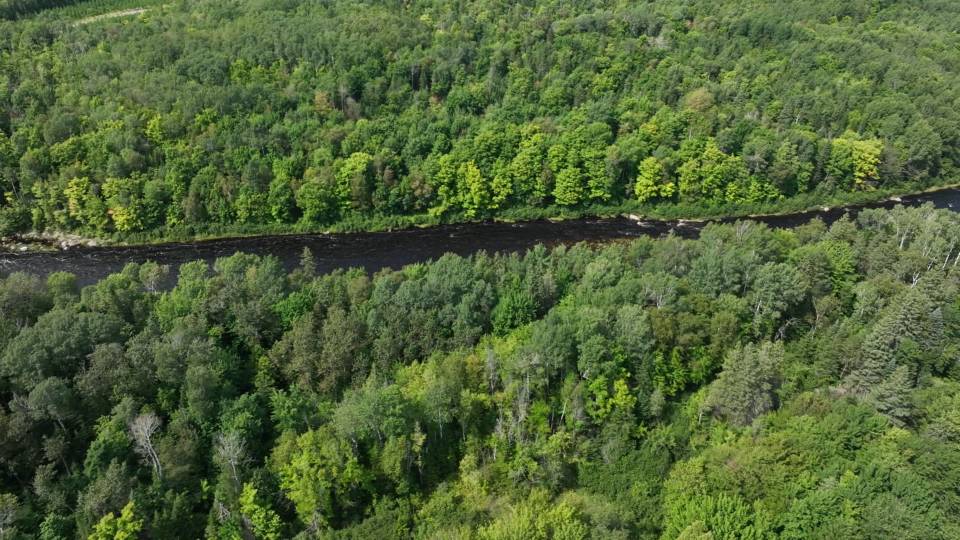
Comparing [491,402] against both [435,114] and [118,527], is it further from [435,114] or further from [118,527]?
[435,114]

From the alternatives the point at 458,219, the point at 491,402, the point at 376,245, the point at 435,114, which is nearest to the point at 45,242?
the point at 376,245

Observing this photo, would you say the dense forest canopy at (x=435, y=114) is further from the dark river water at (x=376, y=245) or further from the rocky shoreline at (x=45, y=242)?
the dark river water at (x=376, y=245)

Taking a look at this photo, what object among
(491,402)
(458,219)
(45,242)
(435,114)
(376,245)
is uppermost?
(435,114)

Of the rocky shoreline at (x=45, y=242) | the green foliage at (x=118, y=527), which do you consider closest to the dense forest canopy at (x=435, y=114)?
the rocky shoreline at (x=45, y=242)

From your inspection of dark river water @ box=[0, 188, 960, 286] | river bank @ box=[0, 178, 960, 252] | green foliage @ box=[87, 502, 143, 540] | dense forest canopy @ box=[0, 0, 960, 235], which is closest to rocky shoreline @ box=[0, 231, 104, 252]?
river bank @ box=[0, 178, 960, 252]

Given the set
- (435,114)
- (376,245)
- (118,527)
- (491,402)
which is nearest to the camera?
(118,527)

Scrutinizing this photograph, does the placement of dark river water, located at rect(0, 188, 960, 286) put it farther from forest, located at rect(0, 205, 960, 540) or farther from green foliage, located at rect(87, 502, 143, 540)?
green foliage, located at rect(87, 502, 143, 540)

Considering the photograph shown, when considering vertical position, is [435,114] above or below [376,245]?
Result: above

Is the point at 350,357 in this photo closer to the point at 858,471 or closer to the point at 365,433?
the point at 365,433
